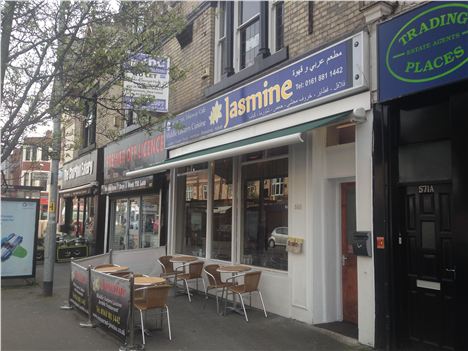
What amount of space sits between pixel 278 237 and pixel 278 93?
2563 millimetres

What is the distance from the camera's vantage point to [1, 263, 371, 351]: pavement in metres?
6.34

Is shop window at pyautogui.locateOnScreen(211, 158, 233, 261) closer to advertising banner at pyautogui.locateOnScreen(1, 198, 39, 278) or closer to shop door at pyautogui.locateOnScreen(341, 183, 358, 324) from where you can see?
shop door at pyautogui.locateOnScreen(341, 183, 358, 324)

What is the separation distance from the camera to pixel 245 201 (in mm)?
9539

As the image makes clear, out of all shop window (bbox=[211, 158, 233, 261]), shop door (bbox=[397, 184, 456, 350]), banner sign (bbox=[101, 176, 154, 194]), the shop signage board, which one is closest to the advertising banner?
banner sign (bbox=[101, 176, 154, 194])

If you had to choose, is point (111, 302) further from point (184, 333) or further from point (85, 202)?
point (85, 202)

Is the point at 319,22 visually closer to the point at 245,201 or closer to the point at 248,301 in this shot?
the point at 245,201

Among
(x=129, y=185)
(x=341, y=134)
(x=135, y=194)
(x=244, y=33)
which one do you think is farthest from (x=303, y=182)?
(x=135, y=194)

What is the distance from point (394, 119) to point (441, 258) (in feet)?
6.10

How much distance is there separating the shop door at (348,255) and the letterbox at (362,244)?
3.30ft

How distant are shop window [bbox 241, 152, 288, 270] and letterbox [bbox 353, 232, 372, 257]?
2.04 metres

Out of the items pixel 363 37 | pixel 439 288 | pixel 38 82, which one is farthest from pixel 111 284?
Answer: pixel 363 37

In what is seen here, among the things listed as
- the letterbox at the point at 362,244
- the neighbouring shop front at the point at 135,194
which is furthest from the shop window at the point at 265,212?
the neighbouring shop front at the point at 135,194

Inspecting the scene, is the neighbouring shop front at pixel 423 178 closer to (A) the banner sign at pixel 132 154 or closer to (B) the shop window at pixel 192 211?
(B) the shop window at pixel 192 211

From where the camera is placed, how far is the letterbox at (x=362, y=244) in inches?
245
